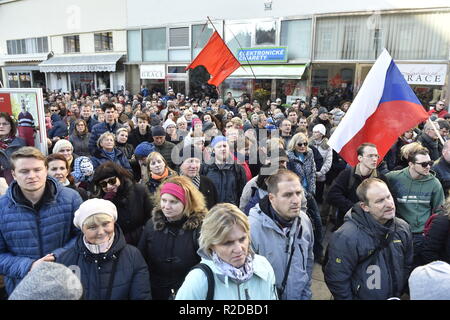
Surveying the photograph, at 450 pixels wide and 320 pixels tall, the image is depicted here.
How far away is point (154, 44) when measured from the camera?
21.4 m

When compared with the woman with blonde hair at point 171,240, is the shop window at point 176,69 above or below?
above

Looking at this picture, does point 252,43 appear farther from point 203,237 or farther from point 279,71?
point 203,237

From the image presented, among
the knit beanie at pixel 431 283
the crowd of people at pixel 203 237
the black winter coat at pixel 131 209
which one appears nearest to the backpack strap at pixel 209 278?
the crowd of people at pixel 203 237

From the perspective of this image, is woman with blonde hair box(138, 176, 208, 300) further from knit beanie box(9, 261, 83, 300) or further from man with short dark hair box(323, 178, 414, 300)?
knit beanie box(9, 261, 83, 300)

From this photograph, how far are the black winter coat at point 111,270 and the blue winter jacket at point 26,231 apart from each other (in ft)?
1.28

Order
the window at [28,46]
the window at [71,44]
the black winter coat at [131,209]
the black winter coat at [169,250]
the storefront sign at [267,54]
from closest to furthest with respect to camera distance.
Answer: the black winter coat at [169,250] < the black winter coat at [131,209] < the storefront sign at [267,54] < the window at [71,44] < the window at [28,46]

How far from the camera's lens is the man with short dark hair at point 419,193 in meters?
3.71

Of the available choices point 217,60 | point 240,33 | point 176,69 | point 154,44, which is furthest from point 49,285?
point 154,44

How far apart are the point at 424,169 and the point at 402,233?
125 cm

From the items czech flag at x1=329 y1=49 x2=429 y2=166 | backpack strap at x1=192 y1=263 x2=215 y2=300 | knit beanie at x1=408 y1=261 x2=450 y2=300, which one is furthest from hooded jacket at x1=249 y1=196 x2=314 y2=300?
czech flag at x1=329 y1=49 x2=429 y2=166

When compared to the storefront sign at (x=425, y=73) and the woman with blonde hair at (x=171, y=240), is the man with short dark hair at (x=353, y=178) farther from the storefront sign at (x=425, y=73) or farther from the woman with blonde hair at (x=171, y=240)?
the storefront sign at (x=425, y=73)

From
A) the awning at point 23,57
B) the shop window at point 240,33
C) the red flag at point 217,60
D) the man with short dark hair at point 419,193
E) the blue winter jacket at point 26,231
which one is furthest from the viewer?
the awning at point 23,57

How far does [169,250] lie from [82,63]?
991 inches
